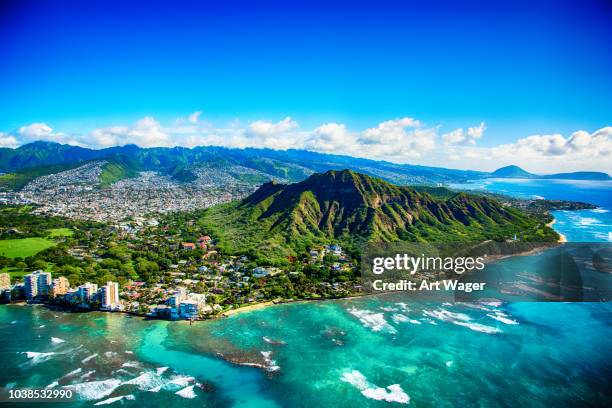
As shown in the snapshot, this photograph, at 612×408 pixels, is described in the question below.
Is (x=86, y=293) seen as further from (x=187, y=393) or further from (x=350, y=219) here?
(x=350, y=219)

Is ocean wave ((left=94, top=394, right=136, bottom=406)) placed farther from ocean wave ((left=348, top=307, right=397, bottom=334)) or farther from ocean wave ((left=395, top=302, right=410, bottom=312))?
ocean wave ((left=395, top=302, right=410, bottom=312))

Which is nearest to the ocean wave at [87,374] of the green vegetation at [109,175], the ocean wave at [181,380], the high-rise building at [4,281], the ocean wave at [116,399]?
the ocean wave at [116,399]

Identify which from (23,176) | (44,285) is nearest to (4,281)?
(44,285)

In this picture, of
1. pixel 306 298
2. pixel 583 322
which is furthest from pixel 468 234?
pixel 306 298

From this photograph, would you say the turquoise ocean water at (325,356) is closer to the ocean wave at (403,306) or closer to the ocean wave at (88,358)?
the ocean wave at (88,358)

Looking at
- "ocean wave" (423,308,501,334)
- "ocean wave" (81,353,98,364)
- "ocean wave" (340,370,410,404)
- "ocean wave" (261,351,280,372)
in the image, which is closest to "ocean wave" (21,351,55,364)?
"ocean wave" (81,353,98,364)

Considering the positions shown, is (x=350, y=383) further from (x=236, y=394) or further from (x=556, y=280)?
(x=556, y=280)

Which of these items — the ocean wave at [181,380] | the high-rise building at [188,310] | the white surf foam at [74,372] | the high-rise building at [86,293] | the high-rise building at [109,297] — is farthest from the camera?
the high-rise building at [86,293]
